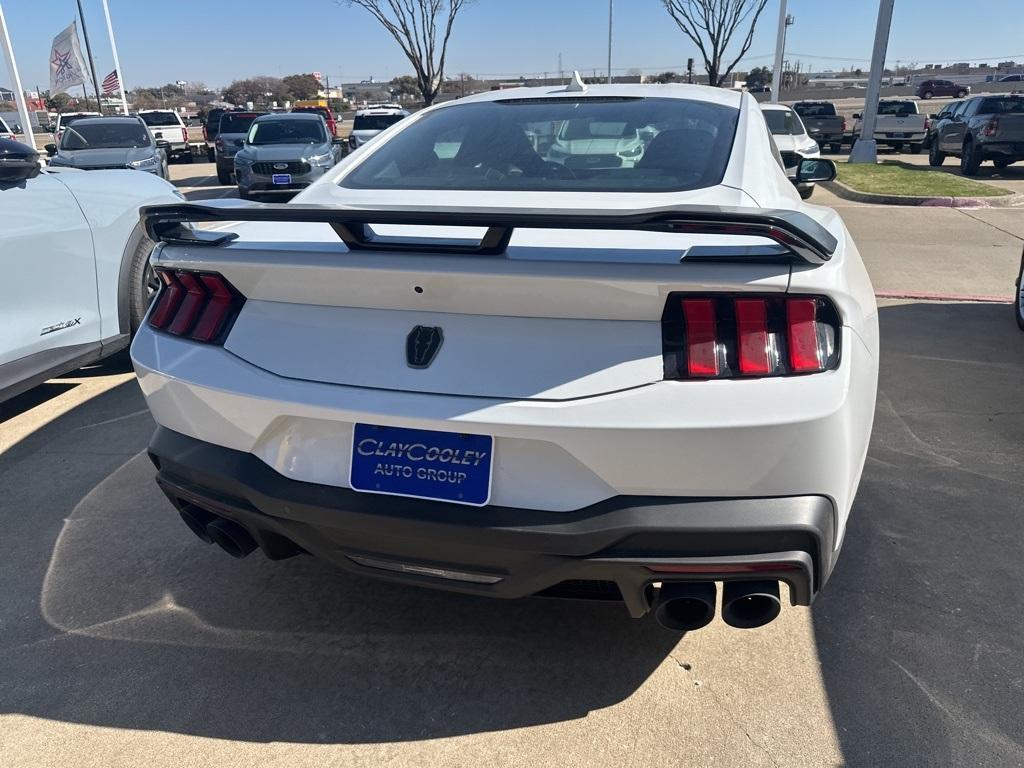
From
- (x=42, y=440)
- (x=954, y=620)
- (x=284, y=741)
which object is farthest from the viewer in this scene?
(x=42, y=440)

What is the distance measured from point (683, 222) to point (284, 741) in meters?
1.70

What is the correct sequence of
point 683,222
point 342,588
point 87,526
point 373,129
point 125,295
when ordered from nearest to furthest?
point 683,222 < point 342,588 < point 87,526 < point 125,295 < point 373,129

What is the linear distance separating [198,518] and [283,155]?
1218 cm

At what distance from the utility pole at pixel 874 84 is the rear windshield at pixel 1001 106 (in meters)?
2.30

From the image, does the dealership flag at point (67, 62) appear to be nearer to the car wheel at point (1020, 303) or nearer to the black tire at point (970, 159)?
the black tire at point (970, 159)

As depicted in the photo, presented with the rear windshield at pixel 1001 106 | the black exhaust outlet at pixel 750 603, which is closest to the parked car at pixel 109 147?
the black exhaust outlet at pixel 750 603

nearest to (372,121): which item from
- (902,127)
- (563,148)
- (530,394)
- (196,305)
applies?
(902,127)

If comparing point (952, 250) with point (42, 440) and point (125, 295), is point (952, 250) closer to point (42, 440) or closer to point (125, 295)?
point (125, 295)

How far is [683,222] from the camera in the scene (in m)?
1.66

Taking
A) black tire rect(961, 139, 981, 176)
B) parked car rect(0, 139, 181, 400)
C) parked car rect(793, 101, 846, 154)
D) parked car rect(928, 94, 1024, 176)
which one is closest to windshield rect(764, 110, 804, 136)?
parked car rect(928, 94, 1024, 176)

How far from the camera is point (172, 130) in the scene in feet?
78.1

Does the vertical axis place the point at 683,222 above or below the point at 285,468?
above

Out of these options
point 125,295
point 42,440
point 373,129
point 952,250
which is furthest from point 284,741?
point 373,129

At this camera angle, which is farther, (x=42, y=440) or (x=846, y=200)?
(x=846, y=200)
